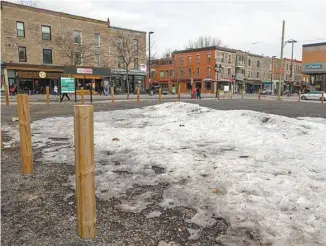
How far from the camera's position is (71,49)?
36.0 meters

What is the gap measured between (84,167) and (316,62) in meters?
55.4

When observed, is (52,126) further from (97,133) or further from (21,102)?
(21,102)

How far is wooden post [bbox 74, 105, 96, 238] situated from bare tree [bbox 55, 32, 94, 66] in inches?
1397

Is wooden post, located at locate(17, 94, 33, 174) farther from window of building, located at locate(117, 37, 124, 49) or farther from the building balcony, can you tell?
the building balcony

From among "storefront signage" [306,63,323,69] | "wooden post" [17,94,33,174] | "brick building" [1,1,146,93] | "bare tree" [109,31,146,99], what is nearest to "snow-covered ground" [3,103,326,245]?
"wooden post" [17,94,33,174]

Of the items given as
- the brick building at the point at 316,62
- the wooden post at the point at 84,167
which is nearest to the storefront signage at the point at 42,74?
the wooden post at the point at 84,167

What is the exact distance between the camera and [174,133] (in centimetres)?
731

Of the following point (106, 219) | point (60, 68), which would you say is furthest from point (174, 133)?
point (60, 68)

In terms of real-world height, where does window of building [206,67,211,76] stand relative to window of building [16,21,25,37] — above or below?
below

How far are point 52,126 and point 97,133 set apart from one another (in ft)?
7.69

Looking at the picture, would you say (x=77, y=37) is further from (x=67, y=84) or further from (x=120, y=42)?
(x=67, y=84)

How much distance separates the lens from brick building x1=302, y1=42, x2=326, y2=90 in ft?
160

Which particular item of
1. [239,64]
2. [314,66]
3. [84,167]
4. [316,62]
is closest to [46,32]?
[84,167]

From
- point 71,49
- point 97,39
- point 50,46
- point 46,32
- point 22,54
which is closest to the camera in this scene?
point 22,54
